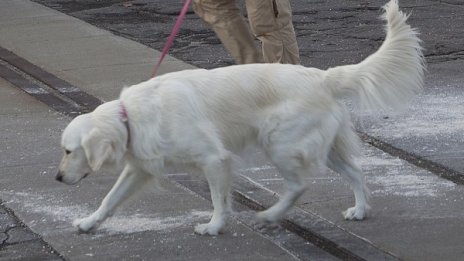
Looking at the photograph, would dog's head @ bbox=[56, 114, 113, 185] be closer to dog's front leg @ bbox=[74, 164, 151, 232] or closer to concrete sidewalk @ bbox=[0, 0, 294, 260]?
dog's front leg @ bbox=[74, 164, 151, 232]

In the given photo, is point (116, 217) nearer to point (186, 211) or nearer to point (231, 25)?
point (186, 211)

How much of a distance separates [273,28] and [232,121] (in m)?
2.56

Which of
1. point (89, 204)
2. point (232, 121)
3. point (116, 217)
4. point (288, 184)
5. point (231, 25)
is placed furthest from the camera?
point (231, 25)

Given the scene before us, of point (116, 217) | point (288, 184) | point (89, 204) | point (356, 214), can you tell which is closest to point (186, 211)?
point (116, 217)

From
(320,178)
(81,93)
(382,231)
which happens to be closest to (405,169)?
(320,178)

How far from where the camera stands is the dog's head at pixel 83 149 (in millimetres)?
5605

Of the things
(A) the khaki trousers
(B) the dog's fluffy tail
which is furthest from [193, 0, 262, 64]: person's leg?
(B) the dog's fluffy tail

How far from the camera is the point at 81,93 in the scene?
993 cm

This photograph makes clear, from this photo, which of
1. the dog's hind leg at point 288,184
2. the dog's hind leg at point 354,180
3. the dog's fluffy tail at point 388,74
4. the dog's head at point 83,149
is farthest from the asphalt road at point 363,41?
the dog's head at point 83,149

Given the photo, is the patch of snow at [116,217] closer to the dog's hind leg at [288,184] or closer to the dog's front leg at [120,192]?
the dog's front leg at [120,192]

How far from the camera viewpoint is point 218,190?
5.86m

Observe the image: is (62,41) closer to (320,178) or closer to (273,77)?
(320,178)

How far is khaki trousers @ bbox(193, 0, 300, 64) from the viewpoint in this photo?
8.21m

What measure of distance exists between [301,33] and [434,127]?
470 cm
